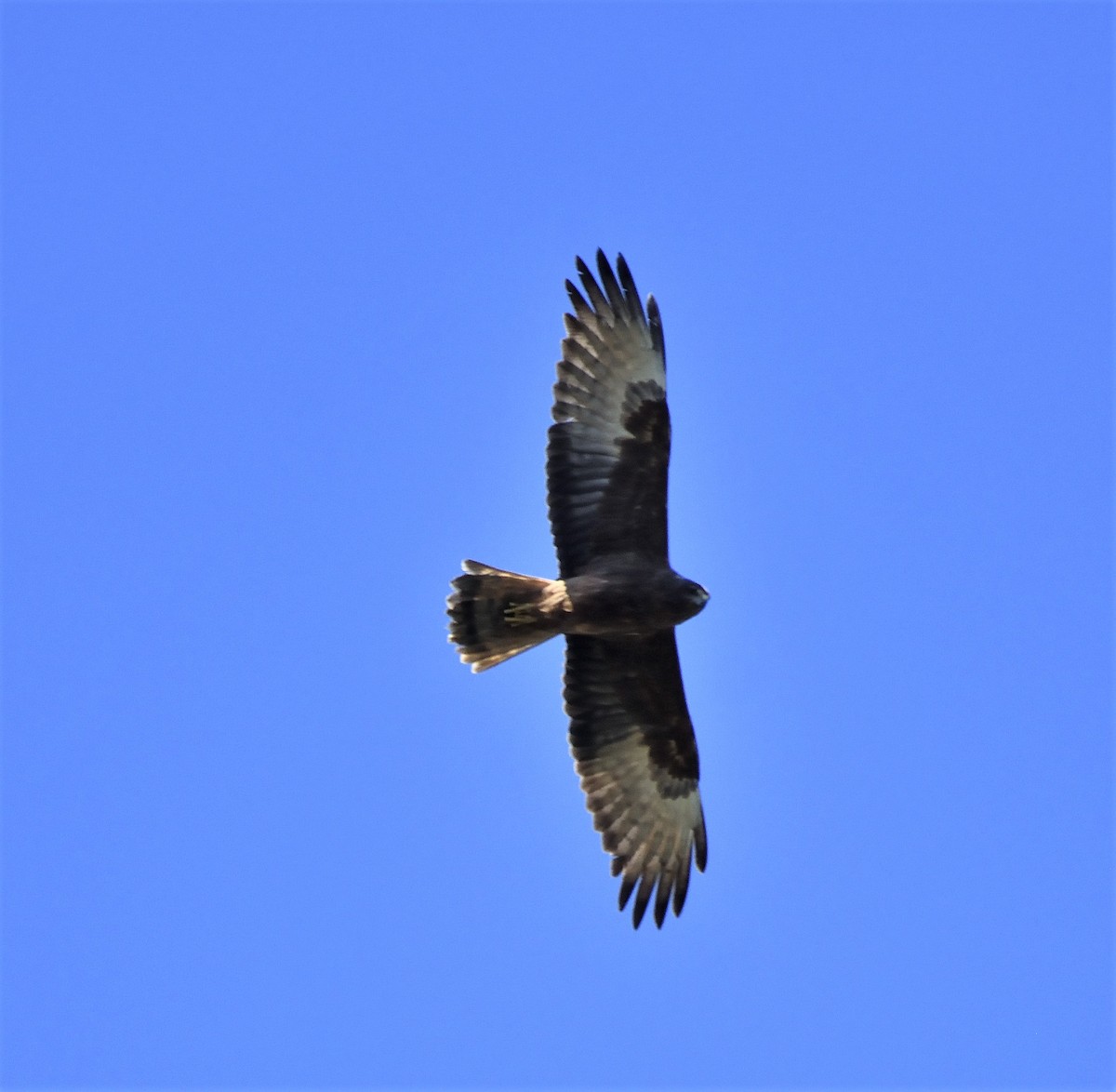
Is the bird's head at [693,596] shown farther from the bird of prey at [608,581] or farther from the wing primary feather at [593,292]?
the wing primary feather at [593,292]

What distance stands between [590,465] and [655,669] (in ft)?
5.31

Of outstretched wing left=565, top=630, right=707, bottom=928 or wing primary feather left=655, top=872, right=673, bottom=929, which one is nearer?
outstretched wing left=565, top=630, right=707, bottom=928

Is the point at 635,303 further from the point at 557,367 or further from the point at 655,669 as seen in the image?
the point at 655,669

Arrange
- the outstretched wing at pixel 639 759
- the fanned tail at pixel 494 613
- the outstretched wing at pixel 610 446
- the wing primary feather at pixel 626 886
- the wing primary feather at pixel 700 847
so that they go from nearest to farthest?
1. the fanned tail at pixel 494 613
2. the outstretched wing at pixel 610 446
3. the outstretched wing at pixel 639 759
4. the wing primary feather at pixel 626 886
5. the wing primary feather at pixel 700 847

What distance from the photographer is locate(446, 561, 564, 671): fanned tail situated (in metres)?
14.9

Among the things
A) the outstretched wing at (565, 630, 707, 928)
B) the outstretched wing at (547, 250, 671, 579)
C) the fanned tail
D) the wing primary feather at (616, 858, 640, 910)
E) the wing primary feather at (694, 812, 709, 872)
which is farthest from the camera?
the wing primary feather at (694, 812, 709, 872)

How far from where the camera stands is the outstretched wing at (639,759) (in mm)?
15656

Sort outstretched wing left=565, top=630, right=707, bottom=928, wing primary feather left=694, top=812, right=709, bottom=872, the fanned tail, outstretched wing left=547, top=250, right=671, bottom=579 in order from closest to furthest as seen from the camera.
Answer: the fanned tail → outstretched wing left=547, top=250, right=671, bottom=579 → outstretched wing left=565, top=630, right=707, bottom=928 → wing primary feather left=694, top=812, right=709, bottom=872

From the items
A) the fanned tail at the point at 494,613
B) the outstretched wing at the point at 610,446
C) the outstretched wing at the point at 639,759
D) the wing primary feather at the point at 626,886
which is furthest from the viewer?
the wing primary feather at the point at 626,886

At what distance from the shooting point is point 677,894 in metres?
15.9

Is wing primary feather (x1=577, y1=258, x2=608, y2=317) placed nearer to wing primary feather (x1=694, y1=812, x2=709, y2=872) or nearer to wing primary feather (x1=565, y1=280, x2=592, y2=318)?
wing primary feather (x1=565, y1=280, x2=592, y2=318)

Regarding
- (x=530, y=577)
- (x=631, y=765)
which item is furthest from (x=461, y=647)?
(x=631, y=765)

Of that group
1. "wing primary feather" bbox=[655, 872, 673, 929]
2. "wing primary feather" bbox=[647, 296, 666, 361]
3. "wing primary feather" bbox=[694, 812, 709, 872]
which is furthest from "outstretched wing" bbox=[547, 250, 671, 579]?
"wing primary feather" bbox=[655, 872, 673, 929]

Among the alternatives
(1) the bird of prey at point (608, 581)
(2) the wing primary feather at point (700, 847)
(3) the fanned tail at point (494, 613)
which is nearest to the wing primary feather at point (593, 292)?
(1) the bird of prey at point (608, 581)
